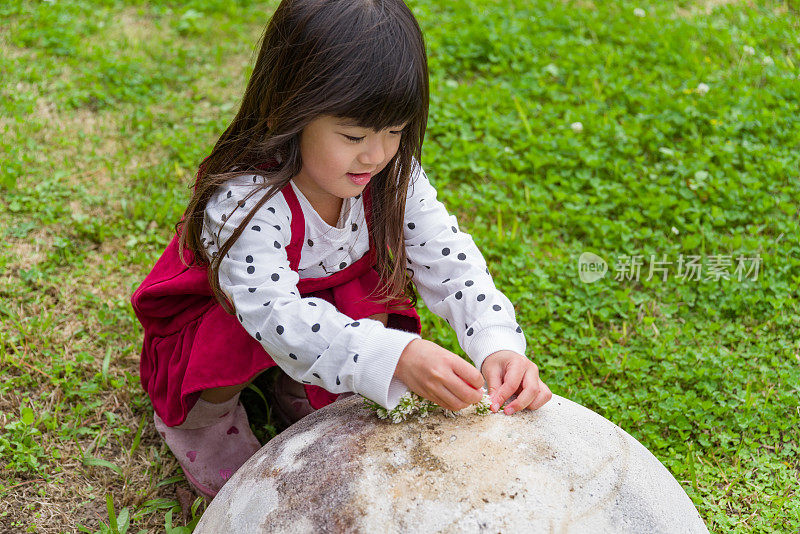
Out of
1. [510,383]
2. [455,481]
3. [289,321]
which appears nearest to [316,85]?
[289,321]

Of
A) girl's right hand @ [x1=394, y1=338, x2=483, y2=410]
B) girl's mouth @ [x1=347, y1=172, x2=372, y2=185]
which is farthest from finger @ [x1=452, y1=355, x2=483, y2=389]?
girl's mouth @ [x1=347, y1=172, x2=372, y2=185]

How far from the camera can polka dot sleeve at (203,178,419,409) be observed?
2152 millimetres

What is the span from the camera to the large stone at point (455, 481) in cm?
192

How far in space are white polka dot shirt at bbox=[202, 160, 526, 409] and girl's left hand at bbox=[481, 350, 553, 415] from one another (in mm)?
45

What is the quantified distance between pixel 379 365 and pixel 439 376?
0.16 metres

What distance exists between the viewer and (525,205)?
4160 millimetres

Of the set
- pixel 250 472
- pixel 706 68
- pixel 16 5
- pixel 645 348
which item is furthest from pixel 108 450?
pixel 706 68

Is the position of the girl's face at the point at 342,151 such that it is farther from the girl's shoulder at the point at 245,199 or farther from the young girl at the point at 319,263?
the girl's shoulder at the point at 245,199

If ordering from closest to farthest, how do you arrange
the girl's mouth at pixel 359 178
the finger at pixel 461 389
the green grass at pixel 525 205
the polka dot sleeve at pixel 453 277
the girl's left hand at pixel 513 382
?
the finger at pixel 461 389
the girl's left hand at pixel 513 382
the girl's mouth at pixel 359 178
the polka dot sleeve at pixel 453 277
the green grass at pixel 525 205

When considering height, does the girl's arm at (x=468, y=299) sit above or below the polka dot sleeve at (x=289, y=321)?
below

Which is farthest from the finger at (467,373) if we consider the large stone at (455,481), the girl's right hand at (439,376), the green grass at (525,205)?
the green grass at (525,205)

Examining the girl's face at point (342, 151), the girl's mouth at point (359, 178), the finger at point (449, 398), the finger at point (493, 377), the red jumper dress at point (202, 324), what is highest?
the girl's face at point (342, 151)

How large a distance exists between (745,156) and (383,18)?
2.91 metres

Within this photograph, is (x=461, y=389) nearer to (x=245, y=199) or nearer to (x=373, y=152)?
(x=373, y=152)
